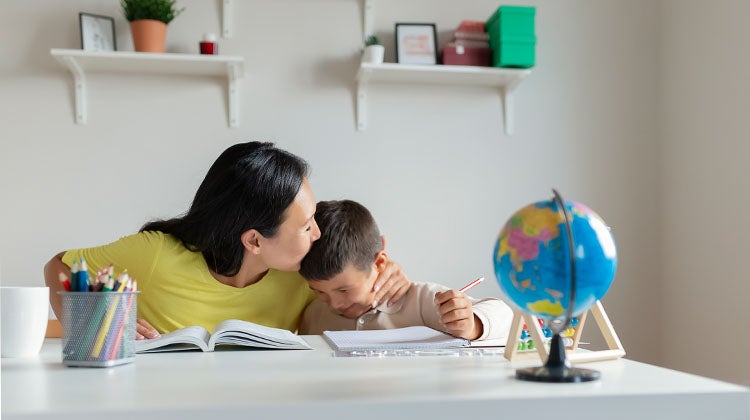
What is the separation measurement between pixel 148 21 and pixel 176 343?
69.3 inches

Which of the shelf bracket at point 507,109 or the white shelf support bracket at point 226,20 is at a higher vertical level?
the white shelf support bracket at point 226,20

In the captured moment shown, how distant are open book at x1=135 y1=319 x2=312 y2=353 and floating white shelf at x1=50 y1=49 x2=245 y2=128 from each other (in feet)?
5.30

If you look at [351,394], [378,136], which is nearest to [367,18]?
[378,136]

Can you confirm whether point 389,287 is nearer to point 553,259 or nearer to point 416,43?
point 553,259

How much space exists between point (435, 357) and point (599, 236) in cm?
37

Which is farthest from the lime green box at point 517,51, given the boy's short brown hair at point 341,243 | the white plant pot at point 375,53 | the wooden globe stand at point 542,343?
the wooden globe stand at point 542,343

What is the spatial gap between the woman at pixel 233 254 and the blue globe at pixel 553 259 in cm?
91

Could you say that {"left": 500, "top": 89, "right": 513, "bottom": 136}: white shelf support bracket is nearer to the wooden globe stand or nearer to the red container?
the red container

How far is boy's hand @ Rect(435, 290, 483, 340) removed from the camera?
1372 millimetres

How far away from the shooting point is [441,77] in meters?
2.96

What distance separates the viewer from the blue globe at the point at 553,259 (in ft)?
2.91

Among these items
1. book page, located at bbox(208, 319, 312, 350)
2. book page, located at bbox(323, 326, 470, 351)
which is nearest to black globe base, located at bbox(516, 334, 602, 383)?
book page, located at bbox(323, 326, 470, 351)

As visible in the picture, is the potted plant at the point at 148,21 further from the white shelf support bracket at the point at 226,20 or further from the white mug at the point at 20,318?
the white mug at the point at 20,318

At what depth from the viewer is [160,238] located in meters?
1.94
